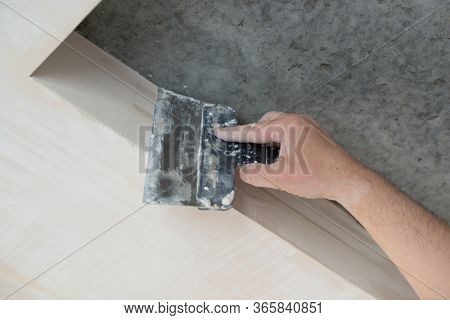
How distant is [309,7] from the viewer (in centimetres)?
177

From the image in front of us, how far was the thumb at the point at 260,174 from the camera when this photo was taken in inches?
50.7

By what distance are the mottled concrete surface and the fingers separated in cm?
39

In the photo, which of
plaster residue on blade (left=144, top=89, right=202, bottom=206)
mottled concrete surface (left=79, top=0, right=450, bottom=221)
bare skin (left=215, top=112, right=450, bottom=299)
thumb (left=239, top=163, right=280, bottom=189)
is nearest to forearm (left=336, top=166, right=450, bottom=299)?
bare skin (left=215, top=112, right=450, bottom=299)

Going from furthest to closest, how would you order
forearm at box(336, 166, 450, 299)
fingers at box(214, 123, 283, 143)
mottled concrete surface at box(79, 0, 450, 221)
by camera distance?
1. mottled concrete surface at box(79, 0, 450, 221)
2. fingers at box(214, 123, 283, 143)
3. forearm at box(336, 166, 450, 299)

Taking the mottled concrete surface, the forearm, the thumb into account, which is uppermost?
the mottled concrete surface

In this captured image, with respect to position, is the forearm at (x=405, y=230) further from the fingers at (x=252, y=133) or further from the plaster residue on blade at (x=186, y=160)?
the plaster residue on blade at (x=186, y=160)

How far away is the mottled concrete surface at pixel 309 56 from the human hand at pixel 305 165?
50cm

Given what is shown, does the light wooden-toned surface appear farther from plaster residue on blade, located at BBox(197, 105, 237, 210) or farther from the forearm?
the forearm

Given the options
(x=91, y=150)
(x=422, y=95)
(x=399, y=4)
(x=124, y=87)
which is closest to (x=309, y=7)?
(x=399, y=4)

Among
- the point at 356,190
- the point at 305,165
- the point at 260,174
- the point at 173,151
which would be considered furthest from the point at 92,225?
the point at 356,190

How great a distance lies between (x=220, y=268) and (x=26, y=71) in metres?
0.70

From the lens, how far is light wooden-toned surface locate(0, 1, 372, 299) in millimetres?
1210

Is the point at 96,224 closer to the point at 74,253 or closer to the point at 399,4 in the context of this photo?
the point at 74,253

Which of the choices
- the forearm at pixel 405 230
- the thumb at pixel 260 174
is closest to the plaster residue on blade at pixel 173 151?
the thumb at pixel 260 174
